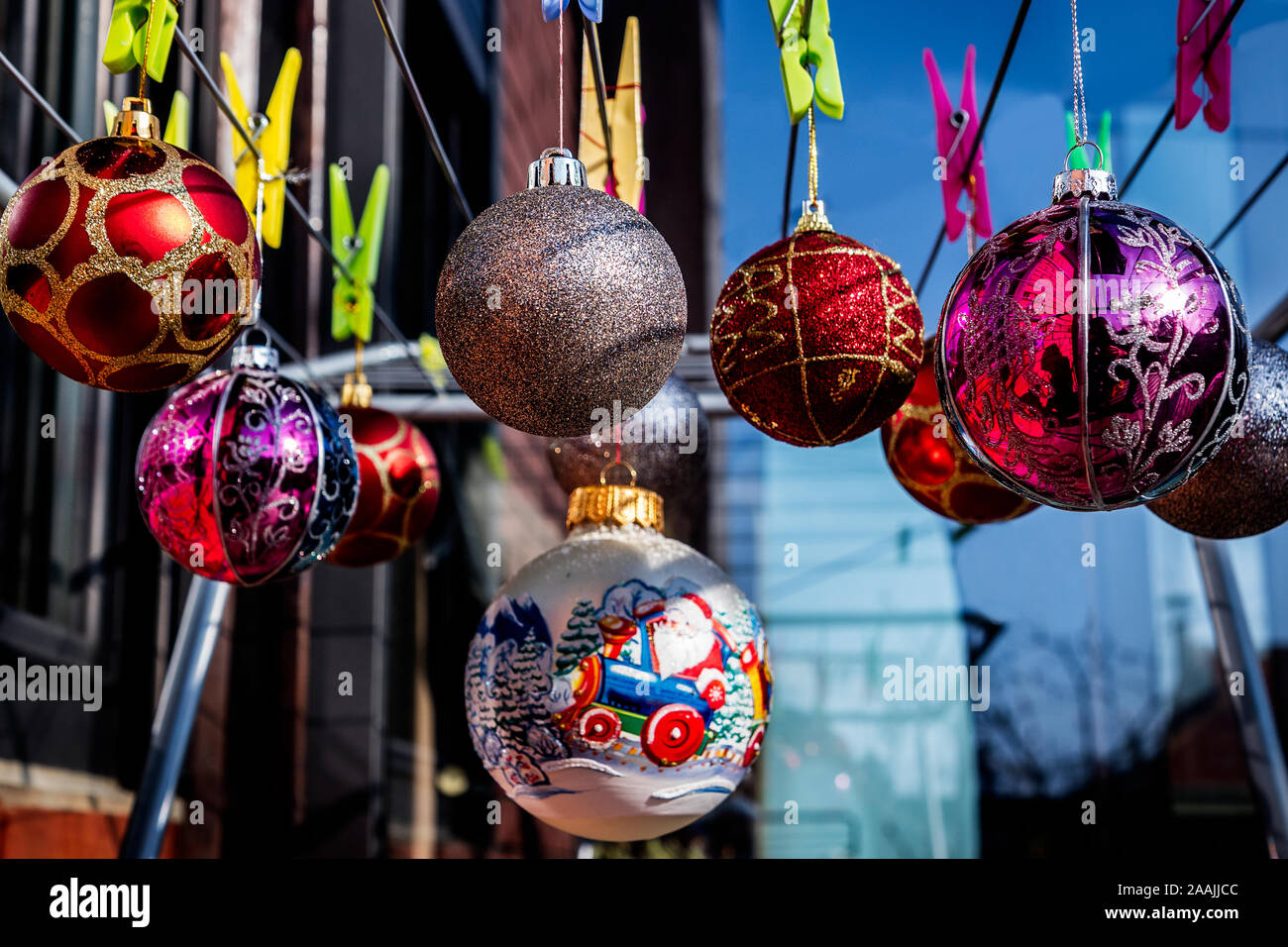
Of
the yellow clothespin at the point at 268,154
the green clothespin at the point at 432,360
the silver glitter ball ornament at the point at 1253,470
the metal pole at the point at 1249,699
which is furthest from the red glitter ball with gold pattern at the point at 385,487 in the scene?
the metal pole at the point at 1249,699

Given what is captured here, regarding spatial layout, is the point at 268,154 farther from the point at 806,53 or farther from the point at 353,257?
the point at 806,53

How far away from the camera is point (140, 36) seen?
2.00 metres

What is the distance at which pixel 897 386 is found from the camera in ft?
6.45

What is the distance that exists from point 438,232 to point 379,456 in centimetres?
470

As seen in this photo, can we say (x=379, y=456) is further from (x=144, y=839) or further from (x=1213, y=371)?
(x=1213, y=371)

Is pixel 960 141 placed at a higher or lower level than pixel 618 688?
higher

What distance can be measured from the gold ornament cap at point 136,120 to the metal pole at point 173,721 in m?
1.78

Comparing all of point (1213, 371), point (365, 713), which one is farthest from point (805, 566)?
point (1213, 371)

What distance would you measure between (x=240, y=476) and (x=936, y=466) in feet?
4.04

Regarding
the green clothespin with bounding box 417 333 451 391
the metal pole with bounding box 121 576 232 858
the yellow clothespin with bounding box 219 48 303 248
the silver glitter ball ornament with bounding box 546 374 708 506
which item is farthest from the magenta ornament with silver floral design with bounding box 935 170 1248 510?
the green clothespin with bounding box 417 333 451 391

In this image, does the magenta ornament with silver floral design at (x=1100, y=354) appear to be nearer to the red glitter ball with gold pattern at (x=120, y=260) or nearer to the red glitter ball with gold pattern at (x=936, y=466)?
the red glitter ball with gold pattern at (x=936, y=466)

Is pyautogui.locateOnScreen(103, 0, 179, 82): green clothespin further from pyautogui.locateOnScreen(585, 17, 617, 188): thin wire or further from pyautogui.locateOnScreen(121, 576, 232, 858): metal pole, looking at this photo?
pyautogui.locateOnScreen(121, 576, 232, 858): metal pole

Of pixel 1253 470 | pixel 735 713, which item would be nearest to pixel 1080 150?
pixel 1253 470

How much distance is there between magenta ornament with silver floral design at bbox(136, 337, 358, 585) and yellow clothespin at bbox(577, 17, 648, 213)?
890 millimetres
